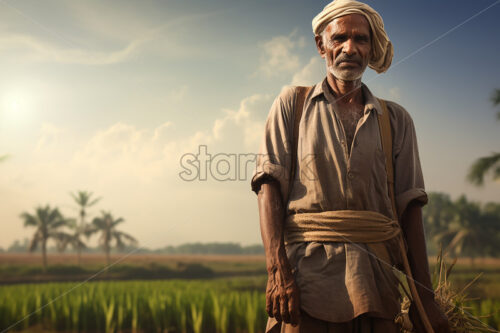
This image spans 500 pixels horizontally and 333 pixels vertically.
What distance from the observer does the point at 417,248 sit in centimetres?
180

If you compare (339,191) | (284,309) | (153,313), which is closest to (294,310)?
(284,309)

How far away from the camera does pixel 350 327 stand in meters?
1.57

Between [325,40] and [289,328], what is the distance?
4.19 feet

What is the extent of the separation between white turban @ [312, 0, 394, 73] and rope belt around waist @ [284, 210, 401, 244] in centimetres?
80

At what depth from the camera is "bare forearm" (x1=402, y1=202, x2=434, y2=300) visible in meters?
1.77

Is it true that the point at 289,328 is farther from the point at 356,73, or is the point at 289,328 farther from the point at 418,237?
the point at 356,73

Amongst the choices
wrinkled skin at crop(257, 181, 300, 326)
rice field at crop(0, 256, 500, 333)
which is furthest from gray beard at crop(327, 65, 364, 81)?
rice field at crop(0, 256, 500, 333)

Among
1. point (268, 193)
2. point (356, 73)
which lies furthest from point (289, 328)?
point (356, 73)

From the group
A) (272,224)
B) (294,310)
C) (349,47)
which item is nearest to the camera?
(294,310)

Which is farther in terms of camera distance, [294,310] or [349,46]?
[349,46]

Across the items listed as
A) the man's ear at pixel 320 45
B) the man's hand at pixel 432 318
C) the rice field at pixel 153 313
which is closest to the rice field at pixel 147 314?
the rice field at pixel 153 313

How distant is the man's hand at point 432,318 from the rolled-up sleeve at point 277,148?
774mm

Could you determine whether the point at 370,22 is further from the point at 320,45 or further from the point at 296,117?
the point at 296,117

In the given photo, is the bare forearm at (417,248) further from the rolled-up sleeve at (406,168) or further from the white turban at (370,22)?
the white turban at (370,22)
